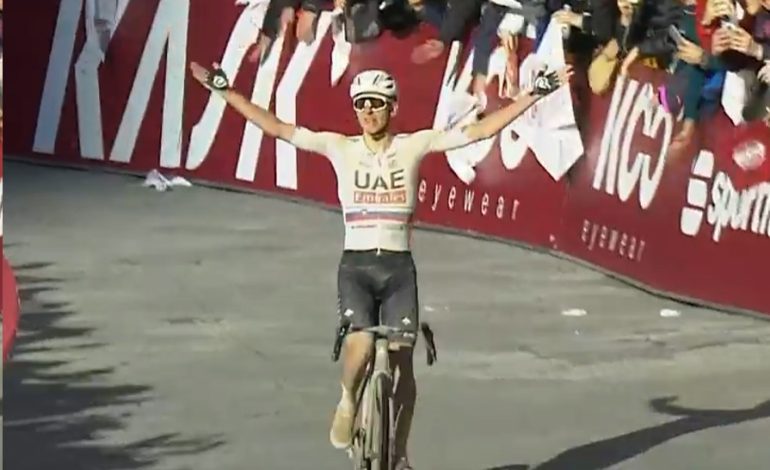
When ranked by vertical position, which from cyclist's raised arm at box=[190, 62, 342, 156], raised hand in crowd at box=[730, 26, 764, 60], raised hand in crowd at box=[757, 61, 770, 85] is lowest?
cyclist's raised arm at box=[190, 62, 342, 156]

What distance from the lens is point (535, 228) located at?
682 cm

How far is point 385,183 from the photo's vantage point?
489cm

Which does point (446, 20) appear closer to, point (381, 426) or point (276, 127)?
point (276, 127)

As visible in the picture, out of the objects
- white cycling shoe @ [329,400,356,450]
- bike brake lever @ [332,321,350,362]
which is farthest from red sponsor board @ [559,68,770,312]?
bike brake lever @ [332,321,350,362]

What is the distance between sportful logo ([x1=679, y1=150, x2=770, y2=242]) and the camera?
6441 millimetres

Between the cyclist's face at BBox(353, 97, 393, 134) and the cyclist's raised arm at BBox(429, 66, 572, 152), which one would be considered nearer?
the cyclist's raised arm at BBox(429, 66, 572, 152)

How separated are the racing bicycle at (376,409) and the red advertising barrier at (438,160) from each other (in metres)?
1.31

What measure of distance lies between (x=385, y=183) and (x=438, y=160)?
1232 millimetres

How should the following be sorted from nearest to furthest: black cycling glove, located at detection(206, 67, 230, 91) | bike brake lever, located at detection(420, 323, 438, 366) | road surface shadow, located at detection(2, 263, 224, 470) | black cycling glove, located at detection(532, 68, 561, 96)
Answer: black cycling glove, located at detection(532, 68, 561, 96) → black cycling glove, located at detection(206, 67, 230, 91) → bike brake lever, located at detection(420, 323, 438, 366) → road surface shadow, located at detection(2, 263, 224, 470)

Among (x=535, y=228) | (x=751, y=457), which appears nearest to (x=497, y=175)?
(x=535, y=228)

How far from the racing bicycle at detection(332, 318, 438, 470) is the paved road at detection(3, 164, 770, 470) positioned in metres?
0.36

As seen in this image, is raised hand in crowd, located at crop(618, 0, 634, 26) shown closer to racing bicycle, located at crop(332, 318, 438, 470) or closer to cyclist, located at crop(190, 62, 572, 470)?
cyclist, located at crop(190, 62, 572, 470)

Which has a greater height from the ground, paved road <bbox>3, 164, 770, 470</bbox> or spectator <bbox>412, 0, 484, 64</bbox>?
spectator <bbox>412, 0, 484, 64</bbox>

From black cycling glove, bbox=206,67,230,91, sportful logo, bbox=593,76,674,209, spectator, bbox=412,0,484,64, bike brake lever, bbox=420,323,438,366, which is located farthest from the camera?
sportful logo, bbox=593,76,674,209
